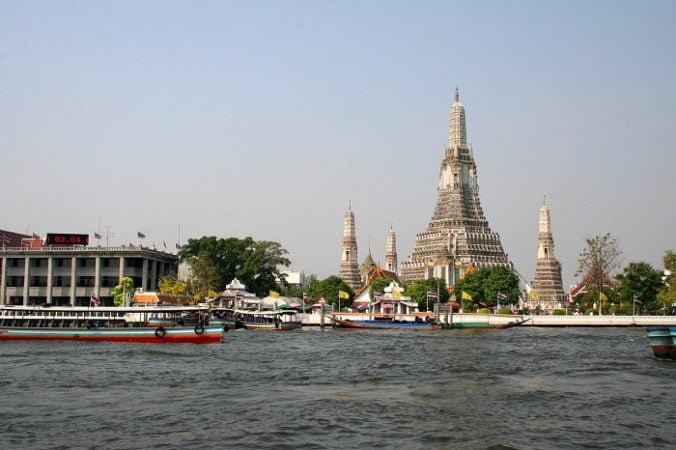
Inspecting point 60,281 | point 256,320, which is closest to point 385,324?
point 256,320

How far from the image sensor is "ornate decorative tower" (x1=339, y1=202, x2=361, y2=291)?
14150 centimetres

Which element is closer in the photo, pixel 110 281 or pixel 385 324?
pixel 385 324

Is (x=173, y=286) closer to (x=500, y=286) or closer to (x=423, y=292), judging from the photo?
(x=423, y=292)

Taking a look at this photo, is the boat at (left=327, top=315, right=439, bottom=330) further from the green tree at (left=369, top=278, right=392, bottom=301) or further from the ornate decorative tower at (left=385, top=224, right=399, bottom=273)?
the ornate decorative tower at (left=385, top=224, right=399, bottom=273)

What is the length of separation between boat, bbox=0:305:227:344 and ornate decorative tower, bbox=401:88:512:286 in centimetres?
7119

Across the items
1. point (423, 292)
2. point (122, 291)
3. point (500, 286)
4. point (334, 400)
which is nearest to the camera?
point (334, 400)

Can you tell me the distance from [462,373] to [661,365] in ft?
34.2

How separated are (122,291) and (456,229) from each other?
194 feet

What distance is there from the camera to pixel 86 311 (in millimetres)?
56500

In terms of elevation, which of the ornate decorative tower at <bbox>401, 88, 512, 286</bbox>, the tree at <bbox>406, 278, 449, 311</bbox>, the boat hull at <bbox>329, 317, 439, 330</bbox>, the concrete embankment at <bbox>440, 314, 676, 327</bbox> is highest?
the ornate decorative tower at <bbox>401, 88, 512, 286</bbox>

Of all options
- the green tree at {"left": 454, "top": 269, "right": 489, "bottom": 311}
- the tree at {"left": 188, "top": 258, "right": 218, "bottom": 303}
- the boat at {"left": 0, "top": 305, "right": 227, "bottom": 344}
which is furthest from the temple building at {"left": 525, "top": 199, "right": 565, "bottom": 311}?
the boat at {"left": 0, "top": 305, "right": 227, "bottom": 344}

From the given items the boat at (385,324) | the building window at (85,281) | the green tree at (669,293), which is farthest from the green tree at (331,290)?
the green tree at (669,293)

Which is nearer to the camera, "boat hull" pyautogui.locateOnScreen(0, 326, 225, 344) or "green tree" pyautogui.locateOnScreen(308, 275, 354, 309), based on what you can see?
"boat hull" pyautogui.locateOnScreen(0, 326, 225, 344)

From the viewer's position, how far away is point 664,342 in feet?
134
